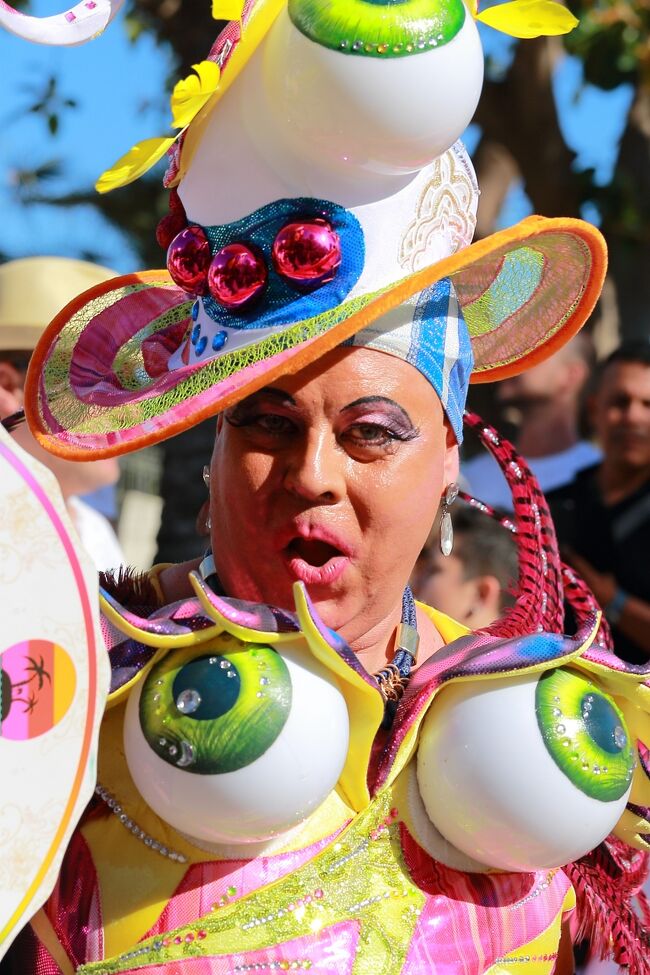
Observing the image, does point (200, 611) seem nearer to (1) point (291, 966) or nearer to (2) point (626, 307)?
(1) point (291, 966)

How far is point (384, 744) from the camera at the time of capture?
2.06m

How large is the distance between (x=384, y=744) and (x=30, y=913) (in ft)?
2.02

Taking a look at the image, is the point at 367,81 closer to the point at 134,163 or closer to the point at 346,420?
the point at 134,163

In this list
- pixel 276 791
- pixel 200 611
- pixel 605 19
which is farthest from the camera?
pixel 605 19

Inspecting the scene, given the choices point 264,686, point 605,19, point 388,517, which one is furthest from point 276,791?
point 605,19

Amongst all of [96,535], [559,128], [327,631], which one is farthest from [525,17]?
[559,128]

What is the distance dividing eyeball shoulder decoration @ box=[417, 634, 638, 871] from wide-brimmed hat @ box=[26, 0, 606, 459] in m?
0.49

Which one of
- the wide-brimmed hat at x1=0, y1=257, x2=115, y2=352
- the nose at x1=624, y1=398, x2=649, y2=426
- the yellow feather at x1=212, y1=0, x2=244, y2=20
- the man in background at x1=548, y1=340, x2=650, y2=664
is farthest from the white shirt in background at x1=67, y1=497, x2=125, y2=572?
the yellow feather at x1=212, y1=0, x2=244, y2=20

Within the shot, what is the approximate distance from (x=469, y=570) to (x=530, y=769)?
2211 mm

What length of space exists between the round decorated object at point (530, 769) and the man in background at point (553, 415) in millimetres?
3324

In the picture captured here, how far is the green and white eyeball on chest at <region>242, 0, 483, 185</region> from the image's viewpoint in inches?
72.1

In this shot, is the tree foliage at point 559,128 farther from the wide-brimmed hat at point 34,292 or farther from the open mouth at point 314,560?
the open mouth at point 314,560

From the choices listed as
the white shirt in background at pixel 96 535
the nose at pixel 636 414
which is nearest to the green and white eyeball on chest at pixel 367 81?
the white shirt in background at pixel 96 535

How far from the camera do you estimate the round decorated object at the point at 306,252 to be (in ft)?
6.42
